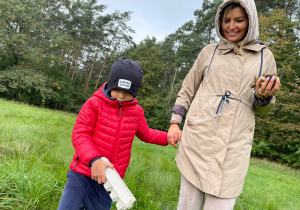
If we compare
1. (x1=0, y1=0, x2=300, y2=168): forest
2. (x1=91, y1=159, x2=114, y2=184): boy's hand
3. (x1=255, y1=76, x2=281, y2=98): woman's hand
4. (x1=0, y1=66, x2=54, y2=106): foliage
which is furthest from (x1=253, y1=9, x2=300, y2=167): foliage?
(x1=0, y1=66, x2=54, y2=106): foliage

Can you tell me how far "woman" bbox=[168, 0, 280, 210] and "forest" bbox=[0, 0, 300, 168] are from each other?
1415cm

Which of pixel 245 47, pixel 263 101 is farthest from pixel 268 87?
pixel 245 47

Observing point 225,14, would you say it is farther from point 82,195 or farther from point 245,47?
point 82,195

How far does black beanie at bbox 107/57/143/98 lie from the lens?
1625 mm

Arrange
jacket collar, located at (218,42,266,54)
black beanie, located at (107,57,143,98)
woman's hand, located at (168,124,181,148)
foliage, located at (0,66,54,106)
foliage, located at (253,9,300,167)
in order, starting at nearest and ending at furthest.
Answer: jacket collar, located at (218,42,266,54)
black beanie, located at (107,57,143,98)
woman's hand, located at (168,124,181,148)
foliage, located at (253,9,300,167)
foliage, located at (0,66,54,106)

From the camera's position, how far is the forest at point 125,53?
15852 millimetres

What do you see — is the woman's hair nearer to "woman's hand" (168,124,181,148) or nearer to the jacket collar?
the jacket collar

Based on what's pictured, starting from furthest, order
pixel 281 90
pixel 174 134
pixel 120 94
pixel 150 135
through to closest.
Answer: pixel 281 90 < pixel 150 135 < pixel 174 134 < pixel 120 94

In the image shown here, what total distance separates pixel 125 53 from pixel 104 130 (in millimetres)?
30508

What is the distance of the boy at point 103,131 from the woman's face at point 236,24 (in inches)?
31.4

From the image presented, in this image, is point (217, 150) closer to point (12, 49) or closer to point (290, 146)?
point (290, 146)

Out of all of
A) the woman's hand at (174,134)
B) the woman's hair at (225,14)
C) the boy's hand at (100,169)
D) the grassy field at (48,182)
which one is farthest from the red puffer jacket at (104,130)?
the woman's hair at (225,14)

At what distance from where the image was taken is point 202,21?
2244 centimetres

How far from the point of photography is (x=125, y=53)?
30906 millimetres
